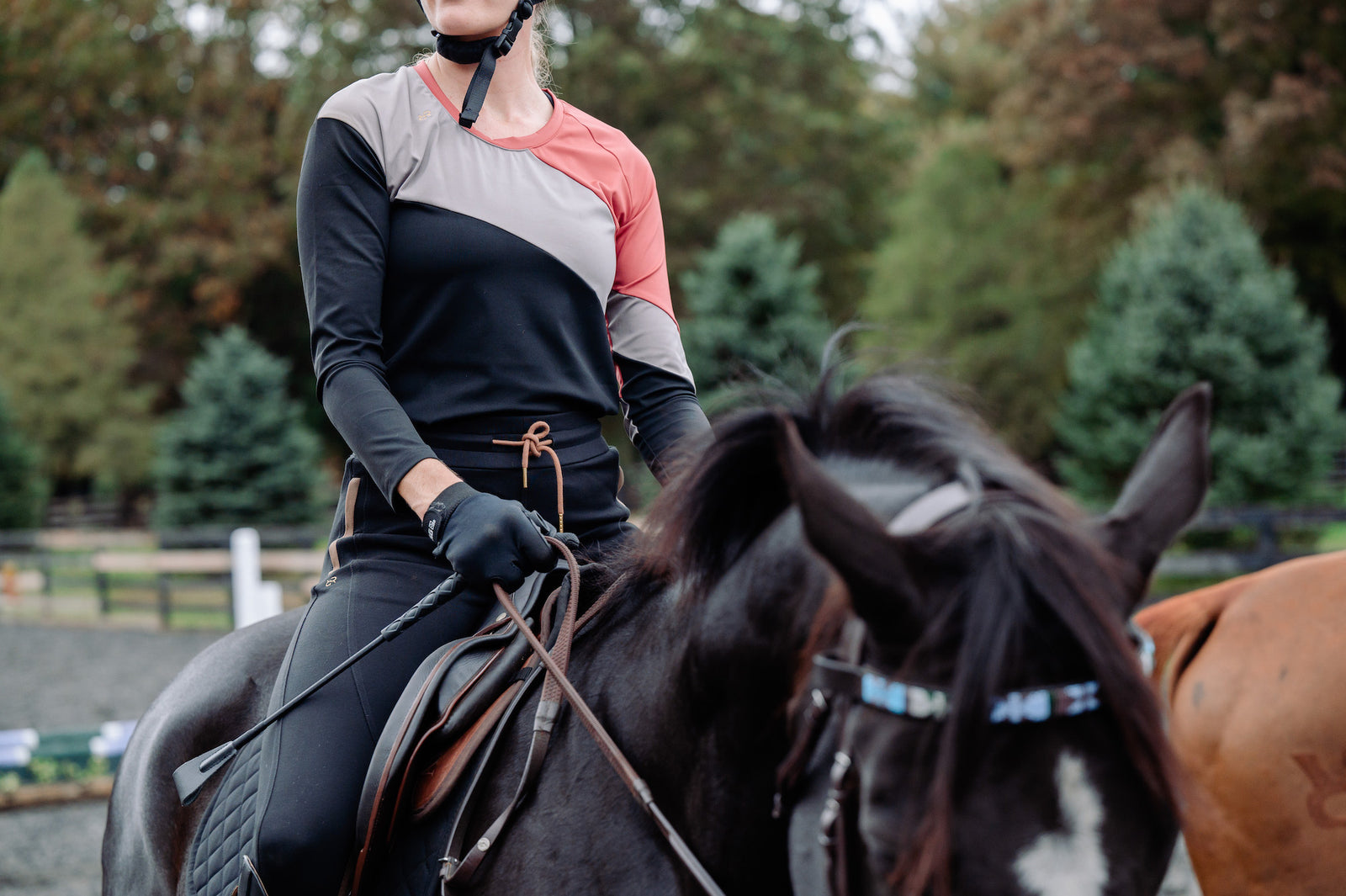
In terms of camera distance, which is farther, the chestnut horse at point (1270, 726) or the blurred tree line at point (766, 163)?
the blurred tree line at point (766, 163)

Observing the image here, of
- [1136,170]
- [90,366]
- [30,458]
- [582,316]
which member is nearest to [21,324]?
[90,366]

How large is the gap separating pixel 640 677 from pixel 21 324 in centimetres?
2683

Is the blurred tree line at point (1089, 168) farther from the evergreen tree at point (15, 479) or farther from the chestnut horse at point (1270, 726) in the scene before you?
the evergreen tree at point (15, 479)

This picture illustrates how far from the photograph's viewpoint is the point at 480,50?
197 cm

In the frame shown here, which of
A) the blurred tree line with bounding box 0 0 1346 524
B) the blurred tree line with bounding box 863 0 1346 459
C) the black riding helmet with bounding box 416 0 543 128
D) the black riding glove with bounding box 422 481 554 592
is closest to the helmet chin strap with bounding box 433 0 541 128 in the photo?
the black riding helmet with bounding box 416 0 543 128

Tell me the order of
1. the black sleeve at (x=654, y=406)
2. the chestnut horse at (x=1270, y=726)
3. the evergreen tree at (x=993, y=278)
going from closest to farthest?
the black sleeve at (x=654, y=406) → the chestnut horse at (x=1270, y=726) → the evergreen tree at (x=993, y=278)

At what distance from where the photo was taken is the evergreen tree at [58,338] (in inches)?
953

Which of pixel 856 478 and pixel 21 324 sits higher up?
pixel 856 478

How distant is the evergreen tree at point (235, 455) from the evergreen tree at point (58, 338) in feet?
22.5

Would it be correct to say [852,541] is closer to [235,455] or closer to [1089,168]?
[235,455]

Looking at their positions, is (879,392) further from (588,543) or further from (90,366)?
(90,366)

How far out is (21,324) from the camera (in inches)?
955

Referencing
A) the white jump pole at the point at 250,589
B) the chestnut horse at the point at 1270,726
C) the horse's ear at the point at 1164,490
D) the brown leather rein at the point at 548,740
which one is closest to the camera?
the horse's ear at the point at 1164,490

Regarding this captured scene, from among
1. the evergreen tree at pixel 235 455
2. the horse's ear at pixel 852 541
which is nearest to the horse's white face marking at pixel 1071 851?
the horse's ear at pixel 852 541
